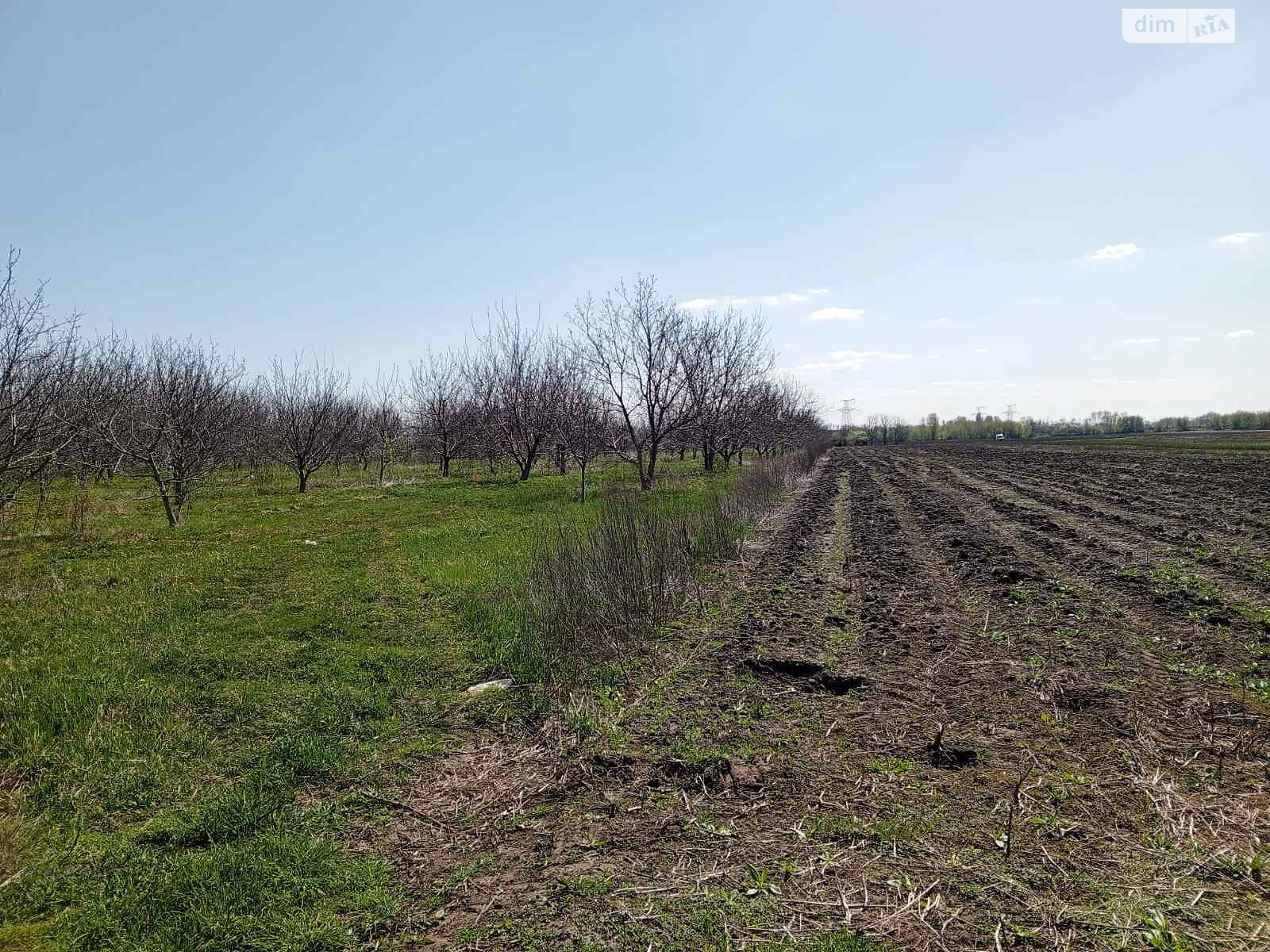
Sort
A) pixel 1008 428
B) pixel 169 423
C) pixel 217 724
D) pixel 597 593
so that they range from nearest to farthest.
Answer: pixel 217 724 → pixel 597 593 → pixel 169 423 → pixel 1008 428

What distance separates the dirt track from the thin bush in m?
0.71

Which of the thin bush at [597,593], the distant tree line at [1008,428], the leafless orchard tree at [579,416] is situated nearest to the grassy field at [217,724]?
the thin bush at [597,593]

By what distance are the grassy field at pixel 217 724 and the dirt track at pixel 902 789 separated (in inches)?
21.8

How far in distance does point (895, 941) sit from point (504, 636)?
461cm

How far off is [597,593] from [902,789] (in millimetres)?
3498

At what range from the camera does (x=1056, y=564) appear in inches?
356

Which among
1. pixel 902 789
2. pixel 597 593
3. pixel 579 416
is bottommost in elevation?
pixel 902 789

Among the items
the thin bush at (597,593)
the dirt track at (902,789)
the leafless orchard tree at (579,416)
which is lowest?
the dirt track at (902,789)

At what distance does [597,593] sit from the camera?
6531mm

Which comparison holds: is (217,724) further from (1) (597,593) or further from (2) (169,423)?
(2) (169,423)

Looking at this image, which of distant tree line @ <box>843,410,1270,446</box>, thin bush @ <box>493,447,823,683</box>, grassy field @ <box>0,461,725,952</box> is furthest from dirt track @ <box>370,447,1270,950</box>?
distant tree line @ <box>843,410,1270,446</box>

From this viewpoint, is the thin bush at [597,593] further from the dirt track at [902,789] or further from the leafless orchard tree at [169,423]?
the leafless orchard tree at [169,423]

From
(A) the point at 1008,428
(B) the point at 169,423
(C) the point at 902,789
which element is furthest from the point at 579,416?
(A) the point at 1008,428

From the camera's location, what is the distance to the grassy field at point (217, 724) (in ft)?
9.45
